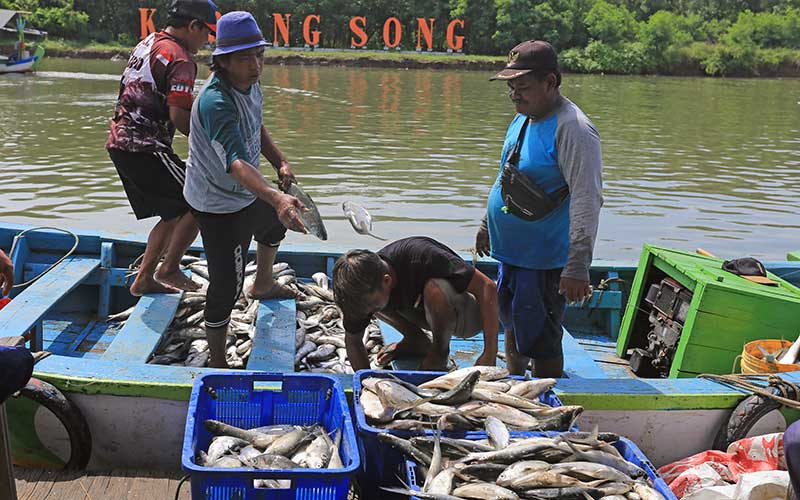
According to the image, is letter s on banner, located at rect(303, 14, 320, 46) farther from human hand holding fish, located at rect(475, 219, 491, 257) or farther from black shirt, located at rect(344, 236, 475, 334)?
black shirt, located at rect(344, 236, 475, 334)

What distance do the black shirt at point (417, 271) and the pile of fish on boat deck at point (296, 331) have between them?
74 centimetres

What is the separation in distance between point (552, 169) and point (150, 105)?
261cm

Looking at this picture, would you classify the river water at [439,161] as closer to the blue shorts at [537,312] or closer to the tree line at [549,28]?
the blue shorts at [537,312]

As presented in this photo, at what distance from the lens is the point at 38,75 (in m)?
34.8

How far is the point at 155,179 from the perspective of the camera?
520 centimetres

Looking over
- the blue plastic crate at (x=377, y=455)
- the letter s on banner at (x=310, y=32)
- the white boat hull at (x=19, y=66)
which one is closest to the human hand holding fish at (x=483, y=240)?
the blue plastic crate at (x=377, y=455)

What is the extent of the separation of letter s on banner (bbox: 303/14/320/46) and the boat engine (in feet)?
187

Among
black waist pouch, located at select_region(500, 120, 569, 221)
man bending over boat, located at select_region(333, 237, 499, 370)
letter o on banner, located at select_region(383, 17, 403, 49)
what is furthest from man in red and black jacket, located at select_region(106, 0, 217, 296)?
letter o on banner, located at select_region(383, 17, 403, 49)

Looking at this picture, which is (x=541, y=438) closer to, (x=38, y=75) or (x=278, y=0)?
(x=38, y=75)

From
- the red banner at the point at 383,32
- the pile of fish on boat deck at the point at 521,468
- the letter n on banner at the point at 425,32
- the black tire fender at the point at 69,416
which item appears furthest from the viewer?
the letter n on banner at the point at 425,32

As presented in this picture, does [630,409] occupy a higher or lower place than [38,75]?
higher

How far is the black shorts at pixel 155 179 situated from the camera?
516 centimetres

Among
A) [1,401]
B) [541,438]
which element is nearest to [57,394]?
[1,401]


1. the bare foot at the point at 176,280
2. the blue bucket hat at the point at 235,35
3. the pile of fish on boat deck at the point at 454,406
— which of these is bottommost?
the bare foot at the point at 176,280
